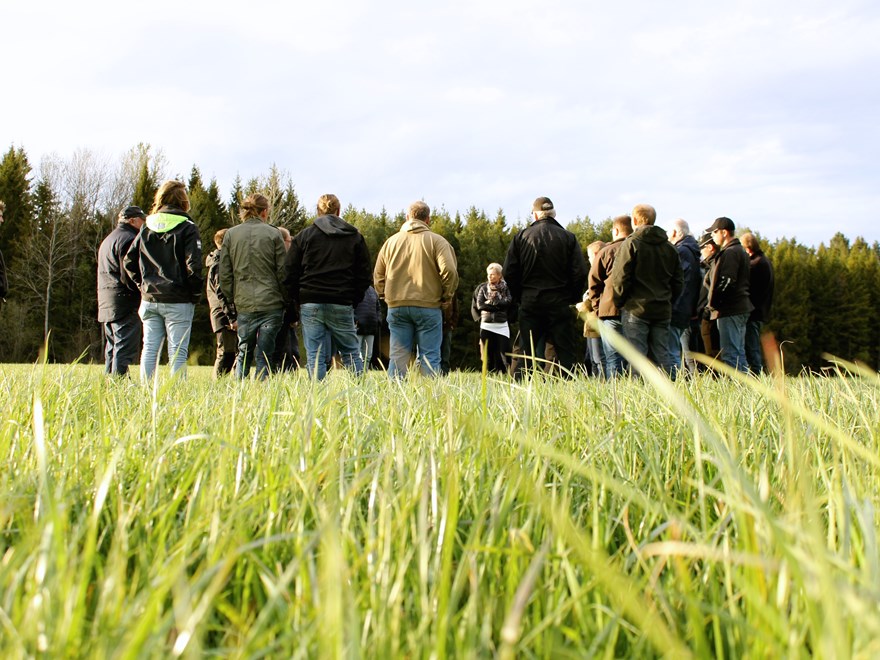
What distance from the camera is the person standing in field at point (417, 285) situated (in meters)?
7.16

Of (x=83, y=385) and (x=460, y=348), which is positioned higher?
(x=83, y=385)

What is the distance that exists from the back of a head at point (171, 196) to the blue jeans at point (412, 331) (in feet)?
7.02

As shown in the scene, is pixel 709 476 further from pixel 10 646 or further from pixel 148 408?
pixel 148 408

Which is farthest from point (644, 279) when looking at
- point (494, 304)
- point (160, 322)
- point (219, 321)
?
point (219, 321)

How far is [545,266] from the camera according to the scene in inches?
296

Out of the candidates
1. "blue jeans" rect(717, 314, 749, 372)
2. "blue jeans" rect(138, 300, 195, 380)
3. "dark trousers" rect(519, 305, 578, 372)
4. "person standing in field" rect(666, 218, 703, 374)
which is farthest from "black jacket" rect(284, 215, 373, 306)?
"blue jeans" rect(717, 314, 749, 372)

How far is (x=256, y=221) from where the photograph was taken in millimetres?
7250

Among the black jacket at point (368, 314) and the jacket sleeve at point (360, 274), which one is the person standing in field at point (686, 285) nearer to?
the jacket sleeve at point (360, 274)

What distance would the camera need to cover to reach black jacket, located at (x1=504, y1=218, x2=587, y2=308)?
754cm

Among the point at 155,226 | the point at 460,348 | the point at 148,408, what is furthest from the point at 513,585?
the point at 460,348

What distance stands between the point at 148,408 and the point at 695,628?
1.89 meters

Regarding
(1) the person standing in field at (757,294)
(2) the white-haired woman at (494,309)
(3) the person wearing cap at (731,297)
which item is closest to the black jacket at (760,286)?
(1) the person standing in field at (757,294)

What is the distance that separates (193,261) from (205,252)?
115 ft

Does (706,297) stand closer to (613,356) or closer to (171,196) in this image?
(613,356)
